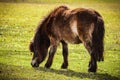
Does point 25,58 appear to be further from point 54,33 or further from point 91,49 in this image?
point 91,49

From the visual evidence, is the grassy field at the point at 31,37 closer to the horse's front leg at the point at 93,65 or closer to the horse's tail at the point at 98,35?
the horse's front leg at the point at 93,65

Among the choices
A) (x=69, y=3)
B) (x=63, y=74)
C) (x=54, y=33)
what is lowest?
(x=63, y=74)

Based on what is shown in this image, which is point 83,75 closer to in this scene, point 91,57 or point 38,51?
point 91,57

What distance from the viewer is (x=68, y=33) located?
7.34 m

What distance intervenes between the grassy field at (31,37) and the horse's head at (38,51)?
0.34 ft

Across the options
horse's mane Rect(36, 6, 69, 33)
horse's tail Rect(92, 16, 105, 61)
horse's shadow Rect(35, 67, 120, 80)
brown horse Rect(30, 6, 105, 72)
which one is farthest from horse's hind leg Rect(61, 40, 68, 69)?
horse's tail Rect(92, 16, 105, 61)

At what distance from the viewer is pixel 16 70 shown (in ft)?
23.5

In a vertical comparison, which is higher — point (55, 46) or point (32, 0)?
point (32, 0)

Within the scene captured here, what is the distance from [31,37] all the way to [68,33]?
0.72m

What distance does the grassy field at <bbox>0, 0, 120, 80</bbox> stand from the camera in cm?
711

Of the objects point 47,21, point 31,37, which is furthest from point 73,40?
point 31,37

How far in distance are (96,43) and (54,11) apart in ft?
3.33

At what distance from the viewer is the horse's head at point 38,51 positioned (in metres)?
7.54

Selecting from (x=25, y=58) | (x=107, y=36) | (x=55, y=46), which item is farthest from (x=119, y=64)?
(x=25, y=58)
